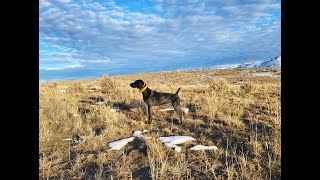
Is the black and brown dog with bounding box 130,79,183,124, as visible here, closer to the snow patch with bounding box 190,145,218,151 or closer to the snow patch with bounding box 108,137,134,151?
the snow patch with bounding box 108,137,134,151

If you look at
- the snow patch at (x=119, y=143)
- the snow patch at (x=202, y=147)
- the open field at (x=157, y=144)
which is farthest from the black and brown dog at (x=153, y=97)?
the snow patch at (x=202, y=147)

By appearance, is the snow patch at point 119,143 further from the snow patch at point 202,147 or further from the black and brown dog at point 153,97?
the black and brown dog at point 153,97

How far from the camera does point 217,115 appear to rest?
26.5 feet

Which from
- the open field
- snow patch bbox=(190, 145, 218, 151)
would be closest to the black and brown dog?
the open field

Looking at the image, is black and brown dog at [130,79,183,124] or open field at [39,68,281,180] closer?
open field at [39,68,281,180]

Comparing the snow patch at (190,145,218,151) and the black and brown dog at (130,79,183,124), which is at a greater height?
the black and brown dog at (130,79,183,124)

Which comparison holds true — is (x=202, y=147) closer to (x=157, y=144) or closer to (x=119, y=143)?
(x=157, y=144)

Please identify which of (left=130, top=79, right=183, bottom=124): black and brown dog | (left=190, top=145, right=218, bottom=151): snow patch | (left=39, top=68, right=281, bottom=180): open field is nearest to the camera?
(left=39, top=68, right=281, bottom=180): open field

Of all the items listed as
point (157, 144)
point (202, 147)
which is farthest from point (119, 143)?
point (202, 147)

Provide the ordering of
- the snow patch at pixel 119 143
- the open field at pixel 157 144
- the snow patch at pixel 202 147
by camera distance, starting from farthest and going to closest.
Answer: the snow patch at pixel 119 143 < the snow patch at pixel 202 147 < the open field at pixel 157 144

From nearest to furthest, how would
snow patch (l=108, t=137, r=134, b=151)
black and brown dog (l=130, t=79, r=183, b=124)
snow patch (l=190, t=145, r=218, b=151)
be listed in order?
snow patch (l=190, t=145, r=218, b=151) → snow patch (l=108, t=137, r=134, b=151) → black and brown dog (l=130, t=79, r=183, b=124)

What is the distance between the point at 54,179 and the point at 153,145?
1.77m
